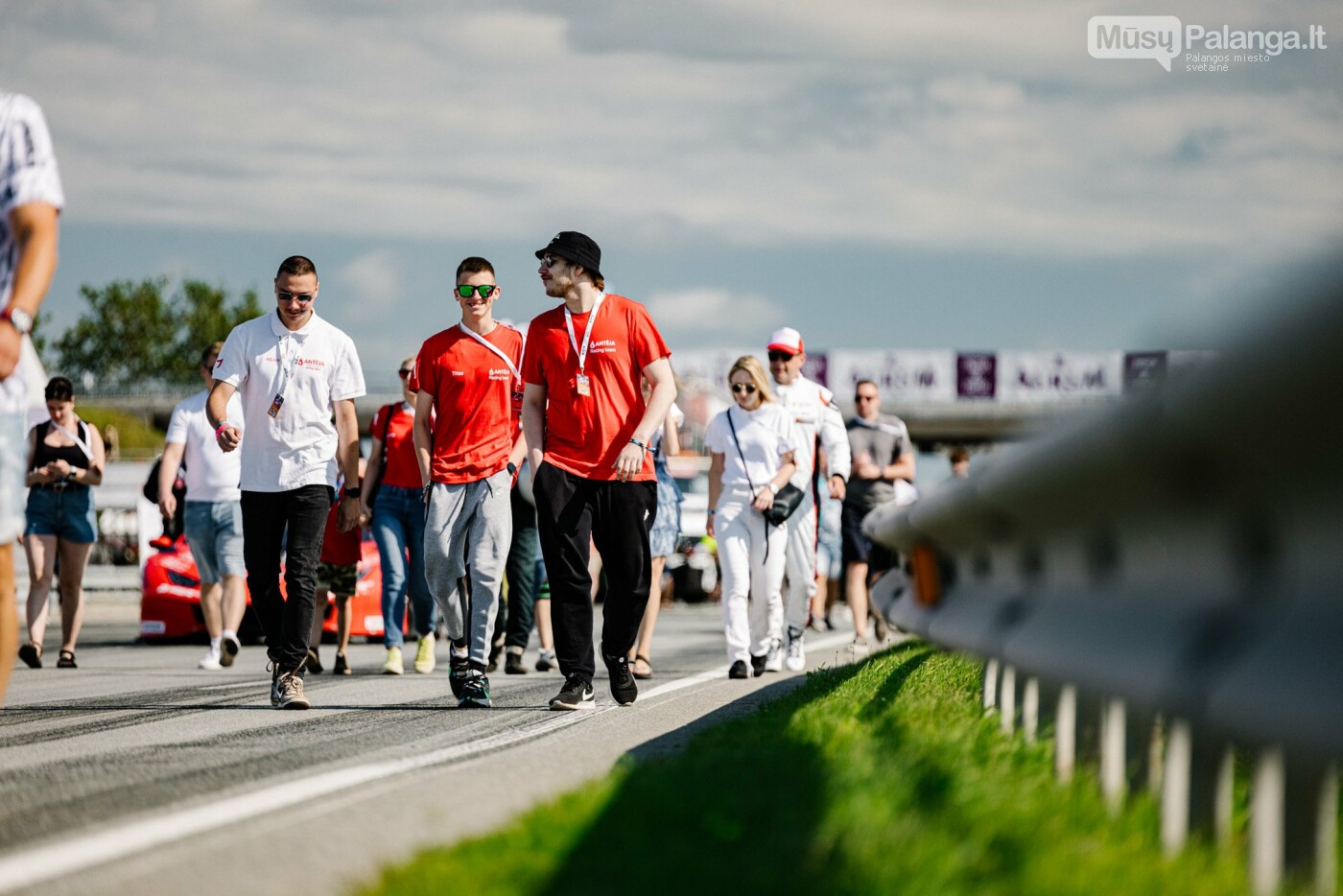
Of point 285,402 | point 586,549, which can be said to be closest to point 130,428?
point 285,402

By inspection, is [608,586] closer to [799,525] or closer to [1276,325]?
[799,525]

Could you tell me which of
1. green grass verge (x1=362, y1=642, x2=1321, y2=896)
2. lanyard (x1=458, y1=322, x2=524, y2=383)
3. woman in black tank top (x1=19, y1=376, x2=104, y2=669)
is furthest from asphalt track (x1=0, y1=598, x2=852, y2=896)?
woman in black tank top (x1=19, y1=376, x2=104, y2=669)

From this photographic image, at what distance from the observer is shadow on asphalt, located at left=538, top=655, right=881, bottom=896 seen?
3.09m

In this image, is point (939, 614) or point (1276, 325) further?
point (939, 614)

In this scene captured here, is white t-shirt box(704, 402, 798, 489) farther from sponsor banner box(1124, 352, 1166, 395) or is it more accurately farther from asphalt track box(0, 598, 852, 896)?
sponsor banner box(1124, 352, 1166, 395)

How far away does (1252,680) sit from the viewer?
2.52 metres

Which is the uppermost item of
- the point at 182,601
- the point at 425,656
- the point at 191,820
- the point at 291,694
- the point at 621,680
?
the point at 191,820

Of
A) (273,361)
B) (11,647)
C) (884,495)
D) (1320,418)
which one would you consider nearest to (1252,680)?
(1320,418)

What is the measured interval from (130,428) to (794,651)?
93.4 meters

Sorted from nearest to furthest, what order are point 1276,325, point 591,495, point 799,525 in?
point 1276,325 → point 591,495 → point 799,525

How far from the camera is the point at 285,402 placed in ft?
28.9

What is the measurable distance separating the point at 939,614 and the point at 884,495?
944 centimetres

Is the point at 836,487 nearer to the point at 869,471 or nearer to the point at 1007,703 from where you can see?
the point at 869,471

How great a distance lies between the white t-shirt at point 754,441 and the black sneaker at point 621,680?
3.25 metres
